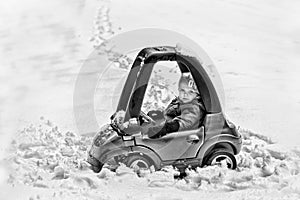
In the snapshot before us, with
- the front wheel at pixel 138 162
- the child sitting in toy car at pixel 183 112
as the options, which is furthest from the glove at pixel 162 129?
the front wheel at pixel 138 162

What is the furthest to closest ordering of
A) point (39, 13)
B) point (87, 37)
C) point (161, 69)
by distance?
point (39, 13), point (87, 37), point (161, 69)

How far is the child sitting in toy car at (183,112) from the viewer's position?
3.17 metres

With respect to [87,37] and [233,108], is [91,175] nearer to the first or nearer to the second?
[233,108]

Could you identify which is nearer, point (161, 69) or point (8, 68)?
point (161, 69)

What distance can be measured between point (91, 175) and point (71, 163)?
0.48 feet

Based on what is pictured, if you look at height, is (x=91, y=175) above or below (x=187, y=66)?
below

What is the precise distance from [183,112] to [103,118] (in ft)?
1.88

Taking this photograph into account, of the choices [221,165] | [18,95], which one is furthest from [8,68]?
[221,165]

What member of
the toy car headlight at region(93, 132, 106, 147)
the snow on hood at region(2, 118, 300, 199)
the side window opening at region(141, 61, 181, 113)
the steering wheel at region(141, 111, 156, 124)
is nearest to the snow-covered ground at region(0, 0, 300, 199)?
the snow on hood at region(2, 118, 300, 199)

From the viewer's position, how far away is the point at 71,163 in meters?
3.25

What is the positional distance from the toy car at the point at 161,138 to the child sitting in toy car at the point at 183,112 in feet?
0.08

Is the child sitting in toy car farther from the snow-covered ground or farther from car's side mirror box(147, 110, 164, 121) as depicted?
the snow-covered ground

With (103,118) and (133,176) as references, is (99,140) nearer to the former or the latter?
(133,176)

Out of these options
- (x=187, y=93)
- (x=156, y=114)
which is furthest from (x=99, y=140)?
(x=187, y=93)
